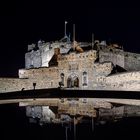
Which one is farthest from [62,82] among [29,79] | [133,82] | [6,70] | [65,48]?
[6,70]

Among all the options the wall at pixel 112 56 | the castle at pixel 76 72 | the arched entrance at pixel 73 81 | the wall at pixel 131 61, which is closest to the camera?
the castle at pixel 76 72

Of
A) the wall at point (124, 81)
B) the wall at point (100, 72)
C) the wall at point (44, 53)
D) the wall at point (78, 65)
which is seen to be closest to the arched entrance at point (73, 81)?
the wall at point (78, 65)

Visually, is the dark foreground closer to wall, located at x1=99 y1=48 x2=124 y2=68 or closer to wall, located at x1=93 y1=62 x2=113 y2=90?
wall, located at x1=93 y1=62 x2=113 y2=90

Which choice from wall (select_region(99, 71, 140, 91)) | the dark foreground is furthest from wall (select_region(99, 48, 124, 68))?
the dark foreground

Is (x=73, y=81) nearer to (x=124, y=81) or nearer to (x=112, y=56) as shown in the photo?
(x=112, y=56)

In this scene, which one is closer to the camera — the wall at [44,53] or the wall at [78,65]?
the wall at [78,65]

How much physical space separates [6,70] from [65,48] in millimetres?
31539

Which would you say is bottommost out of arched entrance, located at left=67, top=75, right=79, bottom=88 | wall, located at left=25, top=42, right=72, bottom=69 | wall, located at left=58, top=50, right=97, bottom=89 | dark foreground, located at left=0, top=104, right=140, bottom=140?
dark foreground, located at left=0, top=104, right=140, bottom=140

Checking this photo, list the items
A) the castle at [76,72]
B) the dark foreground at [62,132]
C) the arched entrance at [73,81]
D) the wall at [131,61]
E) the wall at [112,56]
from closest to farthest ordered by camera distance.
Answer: the dark foreground at [62,132] → the castle at [76,72] → the arched entrance at [73,81] → the wall at [112,56] → the wall at [131,61]

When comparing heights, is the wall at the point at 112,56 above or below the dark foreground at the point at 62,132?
above

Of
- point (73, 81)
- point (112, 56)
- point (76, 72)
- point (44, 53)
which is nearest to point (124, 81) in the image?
point (76, 72)

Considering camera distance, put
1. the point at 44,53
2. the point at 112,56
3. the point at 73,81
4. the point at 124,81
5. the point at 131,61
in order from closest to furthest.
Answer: the point at 124,81, the point at 73,81, the point at 112,56, the point at 131,61, the point at 44,53

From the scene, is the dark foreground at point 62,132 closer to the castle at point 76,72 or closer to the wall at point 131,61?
the castle at point 76,72

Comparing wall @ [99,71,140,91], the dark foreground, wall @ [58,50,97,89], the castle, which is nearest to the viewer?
the dark foreground
